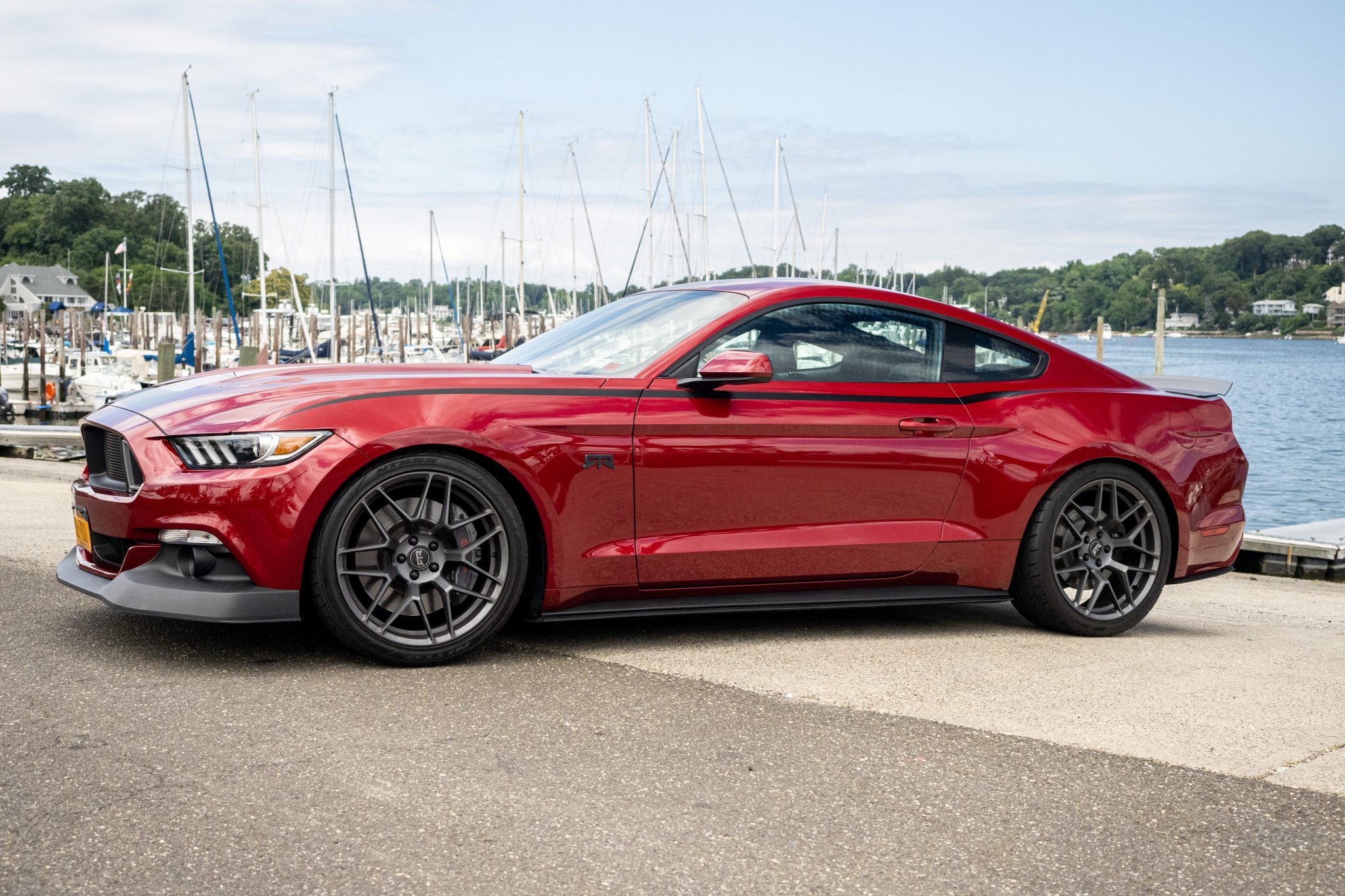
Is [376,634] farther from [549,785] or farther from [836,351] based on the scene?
[836,351]

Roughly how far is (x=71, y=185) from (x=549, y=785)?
159590 mm

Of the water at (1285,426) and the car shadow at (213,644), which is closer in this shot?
the car shadow at (213,644)

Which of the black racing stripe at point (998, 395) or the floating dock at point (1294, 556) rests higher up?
the black racing stripe at point (998, 395)

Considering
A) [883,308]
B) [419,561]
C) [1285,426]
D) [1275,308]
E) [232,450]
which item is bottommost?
[1285,426]

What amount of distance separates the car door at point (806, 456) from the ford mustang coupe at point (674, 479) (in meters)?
0.01

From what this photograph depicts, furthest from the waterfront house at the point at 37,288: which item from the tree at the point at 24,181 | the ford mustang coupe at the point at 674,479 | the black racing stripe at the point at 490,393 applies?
the black racing stripe at the point at 490,393

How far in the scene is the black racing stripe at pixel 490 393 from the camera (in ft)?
14.2

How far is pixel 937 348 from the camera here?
5.29m

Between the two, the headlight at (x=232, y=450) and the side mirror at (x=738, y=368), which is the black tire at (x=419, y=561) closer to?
the headlight at (x=232, y=450)

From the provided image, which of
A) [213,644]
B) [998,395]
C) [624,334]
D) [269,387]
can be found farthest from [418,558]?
[998,395]

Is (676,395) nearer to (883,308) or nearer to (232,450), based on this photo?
(883,308)

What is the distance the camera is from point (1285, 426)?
43.1 meters

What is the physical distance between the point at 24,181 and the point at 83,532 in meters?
176

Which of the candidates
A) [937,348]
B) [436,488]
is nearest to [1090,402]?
[937,348]
